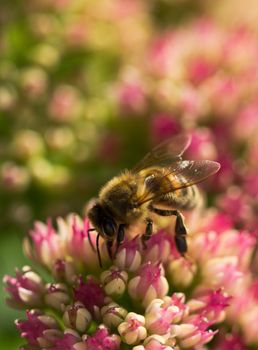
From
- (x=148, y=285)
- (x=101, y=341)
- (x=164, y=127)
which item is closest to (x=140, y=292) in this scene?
(x=148, y=285)

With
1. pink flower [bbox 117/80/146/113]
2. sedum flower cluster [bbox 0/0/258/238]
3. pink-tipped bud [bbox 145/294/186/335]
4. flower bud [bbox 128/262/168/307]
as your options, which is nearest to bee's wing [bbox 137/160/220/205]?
flower bud [bbox 128/262/168/307]

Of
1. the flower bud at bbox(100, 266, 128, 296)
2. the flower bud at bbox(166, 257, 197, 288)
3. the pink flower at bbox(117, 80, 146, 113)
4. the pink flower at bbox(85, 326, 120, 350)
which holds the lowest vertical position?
the pink flower at bbox(85, 326, 120, 350)

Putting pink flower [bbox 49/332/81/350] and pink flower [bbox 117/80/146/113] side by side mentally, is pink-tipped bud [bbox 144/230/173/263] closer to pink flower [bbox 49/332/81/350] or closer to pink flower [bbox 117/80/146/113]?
pink flower [bbox 49/332/81/350]

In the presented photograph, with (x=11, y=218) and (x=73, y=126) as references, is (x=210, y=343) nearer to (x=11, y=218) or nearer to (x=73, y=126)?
(x=11, y=218)

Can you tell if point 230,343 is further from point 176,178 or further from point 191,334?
point 176,178

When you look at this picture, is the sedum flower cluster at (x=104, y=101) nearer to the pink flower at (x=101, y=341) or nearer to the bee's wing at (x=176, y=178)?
the bee's wing at (x=176, y=178)

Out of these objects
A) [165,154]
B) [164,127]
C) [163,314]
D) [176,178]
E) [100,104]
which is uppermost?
[100,104]
